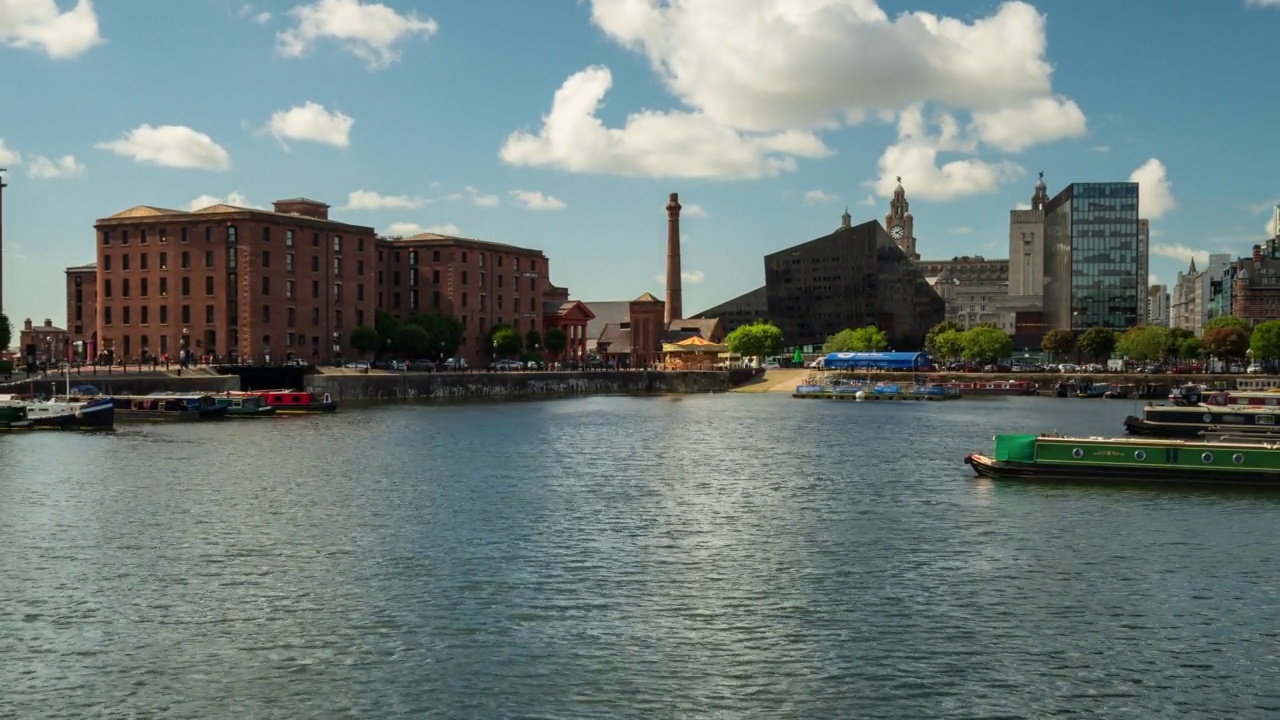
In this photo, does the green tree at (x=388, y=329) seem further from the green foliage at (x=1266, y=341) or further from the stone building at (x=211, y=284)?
the green foliage at (x=1266, y=341)

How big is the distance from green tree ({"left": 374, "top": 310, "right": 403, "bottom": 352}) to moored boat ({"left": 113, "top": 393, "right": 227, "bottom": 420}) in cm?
6377

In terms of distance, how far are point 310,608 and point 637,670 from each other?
10.7 meters

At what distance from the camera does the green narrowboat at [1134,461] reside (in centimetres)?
6150

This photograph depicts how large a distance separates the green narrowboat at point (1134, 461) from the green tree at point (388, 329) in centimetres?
12224

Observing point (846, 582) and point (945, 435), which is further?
point (945, 435)

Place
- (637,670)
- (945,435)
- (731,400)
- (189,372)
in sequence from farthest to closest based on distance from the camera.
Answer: (731,400) → (189,372) → (945,435) → (637,670)

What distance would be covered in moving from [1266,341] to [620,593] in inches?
7232

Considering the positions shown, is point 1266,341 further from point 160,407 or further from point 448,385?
point 160,407

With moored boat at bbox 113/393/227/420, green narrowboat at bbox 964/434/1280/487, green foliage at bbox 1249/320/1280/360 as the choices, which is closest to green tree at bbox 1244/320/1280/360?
green foliage at bbox 1249/320/1280/360

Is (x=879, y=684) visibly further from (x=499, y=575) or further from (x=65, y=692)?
(x=65, y=692)

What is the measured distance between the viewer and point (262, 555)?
42250 millimetres

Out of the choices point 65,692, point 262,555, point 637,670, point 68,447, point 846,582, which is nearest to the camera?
point 65,692

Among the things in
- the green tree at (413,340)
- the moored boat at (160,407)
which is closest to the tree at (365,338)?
the green tree at (413,340)

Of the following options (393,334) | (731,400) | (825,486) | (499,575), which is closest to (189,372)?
(393,334)
